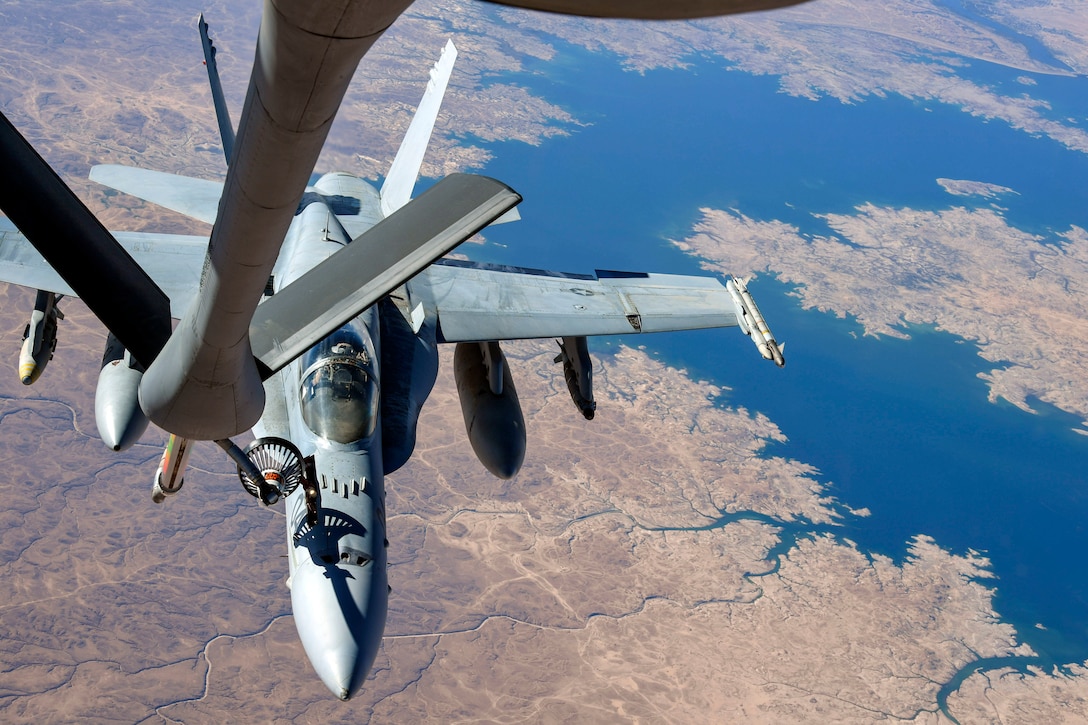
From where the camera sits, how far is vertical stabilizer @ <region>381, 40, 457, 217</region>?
24.4m

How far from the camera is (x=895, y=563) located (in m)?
96.8

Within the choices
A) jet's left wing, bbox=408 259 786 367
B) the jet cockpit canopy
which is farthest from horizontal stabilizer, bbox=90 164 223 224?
the jet cockpit canopy

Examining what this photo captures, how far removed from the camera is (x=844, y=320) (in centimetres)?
A: 12762

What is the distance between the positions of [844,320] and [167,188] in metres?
116

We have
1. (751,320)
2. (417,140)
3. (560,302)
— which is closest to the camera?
(751,320)

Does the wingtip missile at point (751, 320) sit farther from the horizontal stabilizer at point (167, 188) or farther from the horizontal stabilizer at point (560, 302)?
the horizontal stabilizer at point (167, 188)

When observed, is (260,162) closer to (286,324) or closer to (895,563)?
(286,324)

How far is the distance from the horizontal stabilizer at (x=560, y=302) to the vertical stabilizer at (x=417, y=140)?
248 cm

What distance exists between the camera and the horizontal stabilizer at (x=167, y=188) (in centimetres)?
2322

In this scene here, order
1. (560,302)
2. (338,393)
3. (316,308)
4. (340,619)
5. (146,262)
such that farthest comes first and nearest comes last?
(560,302), (146,262), (338,393), (340,619), (316,308)

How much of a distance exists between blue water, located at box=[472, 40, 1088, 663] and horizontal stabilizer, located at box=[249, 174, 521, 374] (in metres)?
99.1

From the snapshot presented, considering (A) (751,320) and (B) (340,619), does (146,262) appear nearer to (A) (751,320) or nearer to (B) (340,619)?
(B) (340,619)

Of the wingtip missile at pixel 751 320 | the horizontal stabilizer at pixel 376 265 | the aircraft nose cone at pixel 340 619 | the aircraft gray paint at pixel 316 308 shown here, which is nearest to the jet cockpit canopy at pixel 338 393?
the aircraft gray paint at pixel 316 308

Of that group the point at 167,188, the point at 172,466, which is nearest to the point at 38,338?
the point at 167,188
